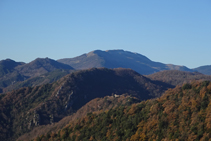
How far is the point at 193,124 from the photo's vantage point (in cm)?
7819

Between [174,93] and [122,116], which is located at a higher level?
[174,93]

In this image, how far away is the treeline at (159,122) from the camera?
255 ft

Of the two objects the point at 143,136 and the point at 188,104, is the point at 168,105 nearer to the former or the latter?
the point at 188,104

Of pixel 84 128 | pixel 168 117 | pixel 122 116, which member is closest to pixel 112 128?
pixel 122 116

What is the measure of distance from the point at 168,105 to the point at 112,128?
726 inches

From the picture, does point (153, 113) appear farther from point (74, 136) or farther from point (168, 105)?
point (74, 136)

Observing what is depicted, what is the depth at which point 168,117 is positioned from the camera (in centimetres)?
8694

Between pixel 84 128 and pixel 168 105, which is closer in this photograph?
pixel 168 105

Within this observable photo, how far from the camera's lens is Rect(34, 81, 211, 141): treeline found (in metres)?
77.7

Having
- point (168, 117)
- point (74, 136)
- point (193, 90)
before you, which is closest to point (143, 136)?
point (168, 117)

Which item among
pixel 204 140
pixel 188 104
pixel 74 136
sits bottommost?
pixel 74 136

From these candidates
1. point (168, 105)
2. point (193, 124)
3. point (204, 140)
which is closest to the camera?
point (204, 140)

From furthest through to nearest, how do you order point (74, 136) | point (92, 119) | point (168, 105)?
point (92, 119) → point (74, 136) → point (168, 105)

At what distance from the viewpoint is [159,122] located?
283ft
